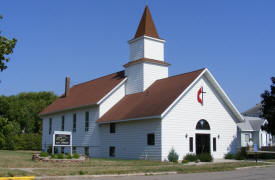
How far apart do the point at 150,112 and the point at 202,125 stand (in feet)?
16.2

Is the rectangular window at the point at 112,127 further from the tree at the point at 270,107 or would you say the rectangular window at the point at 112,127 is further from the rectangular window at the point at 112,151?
the tree at the point at 270,107

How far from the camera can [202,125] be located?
2734 centimetres

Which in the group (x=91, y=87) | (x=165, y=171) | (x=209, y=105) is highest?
(x=91, y=87)

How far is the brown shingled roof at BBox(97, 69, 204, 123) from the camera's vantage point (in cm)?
2547

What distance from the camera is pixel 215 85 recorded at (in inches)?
1120

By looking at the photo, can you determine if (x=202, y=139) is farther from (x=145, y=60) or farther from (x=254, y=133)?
(x=254, y=133)

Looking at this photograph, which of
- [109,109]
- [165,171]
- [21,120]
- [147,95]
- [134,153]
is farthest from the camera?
[21,120]

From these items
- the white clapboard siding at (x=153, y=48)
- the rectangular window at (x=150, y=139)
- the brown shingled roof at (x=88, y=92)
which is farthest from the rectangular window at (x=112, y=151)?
the white clapboard siding at (x=153, y=48)

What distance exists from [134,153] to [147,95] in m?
5.18

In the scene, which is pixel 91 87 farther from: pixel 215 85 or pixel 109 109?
pixel 215 85

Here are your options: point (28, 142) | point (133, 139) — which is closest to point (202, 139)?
point (133, 139)

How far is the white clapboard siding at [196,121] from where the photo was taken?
25.1 meters

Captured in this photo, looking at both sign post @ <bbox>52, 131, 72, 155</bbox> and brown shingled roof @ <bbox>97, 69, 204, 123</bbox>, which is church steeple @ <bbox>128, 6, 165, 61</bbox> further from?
sign post @ <bbox>52, 131, 72, 155</bbox>

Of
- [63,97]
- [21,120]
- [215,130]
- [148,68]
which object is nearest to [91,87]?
[63,97]
